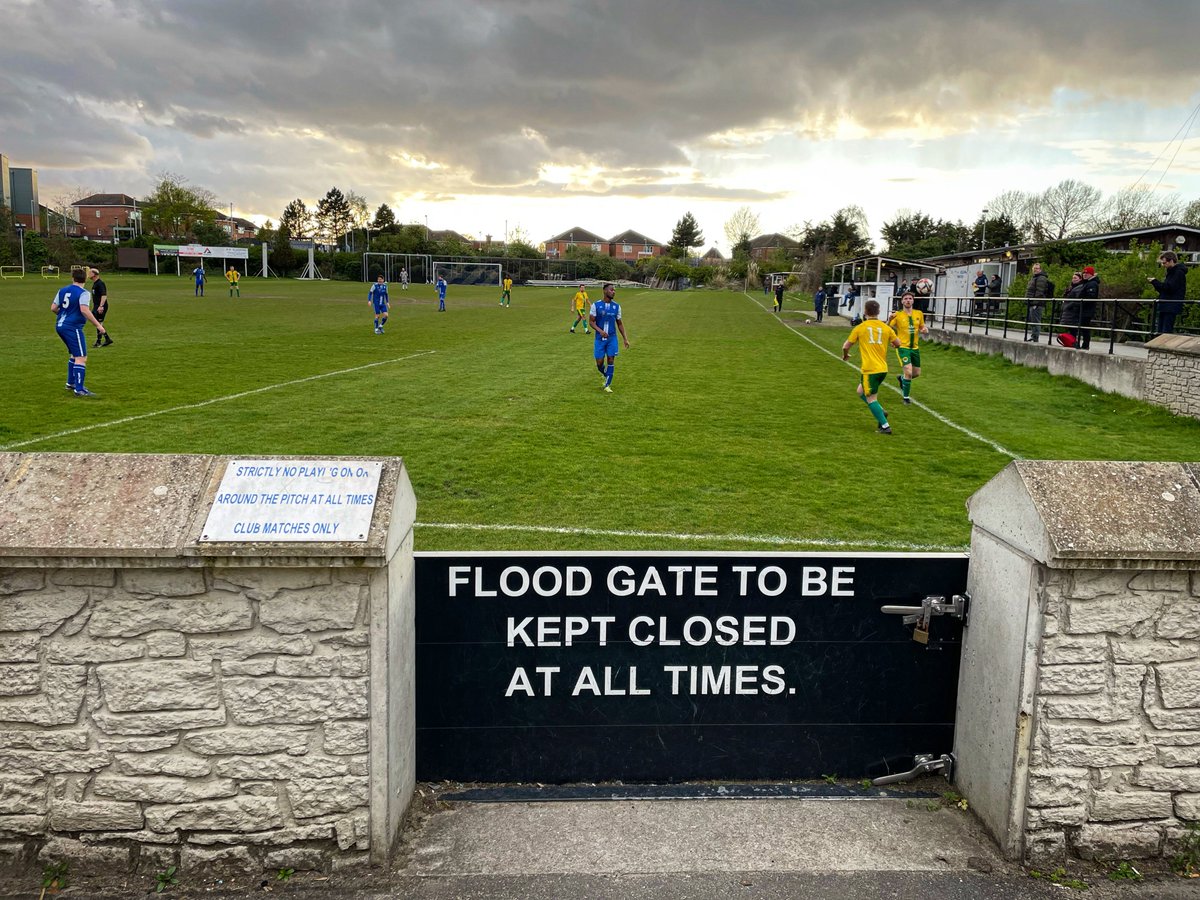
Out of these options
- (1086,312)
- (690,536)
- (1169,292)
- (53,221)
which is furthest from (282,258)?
(690,536)

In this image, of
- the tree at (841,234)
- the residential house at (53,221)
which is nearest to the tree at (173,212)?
the residential house at (53,221)

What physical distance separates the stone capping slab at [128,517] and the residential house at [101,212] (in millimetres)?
165770

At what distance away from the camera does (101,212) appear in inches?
6033

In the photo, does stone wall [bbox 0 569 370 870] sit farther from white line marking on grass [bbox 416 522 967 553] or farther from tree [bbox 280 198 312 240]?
tree [bbox 280 198 312 240]

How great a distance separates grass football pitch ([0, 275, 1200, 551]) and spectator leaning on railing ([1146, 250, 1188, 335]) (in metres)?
1.95

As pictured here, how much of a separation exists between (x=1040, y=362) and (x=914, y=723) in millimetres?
19481

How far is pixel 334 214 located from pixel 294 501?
493 ft

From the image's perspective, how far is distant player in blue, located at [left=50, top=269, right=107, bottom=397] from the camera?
15.4 metres

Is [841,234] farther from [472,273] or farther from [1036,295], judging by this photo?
[1036,295]

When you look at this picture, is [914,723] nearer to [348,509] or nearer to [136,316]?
[348,509]

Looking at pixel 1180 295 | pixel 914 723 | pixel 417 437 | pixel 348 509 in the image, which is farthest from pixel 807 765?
pixel 1180 295

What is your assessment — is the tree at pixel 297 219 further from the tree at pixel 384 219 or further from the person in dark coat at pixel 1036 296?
the person in dark coat at pixel 1036 296

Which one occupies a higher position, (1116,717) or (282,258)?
(282,258)

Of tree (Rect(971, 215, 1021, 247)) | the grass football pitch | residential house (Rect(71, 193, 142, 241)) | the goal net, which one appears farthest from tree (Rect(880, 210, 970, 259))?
residential house (Rect(71, 193, 142, 241))
